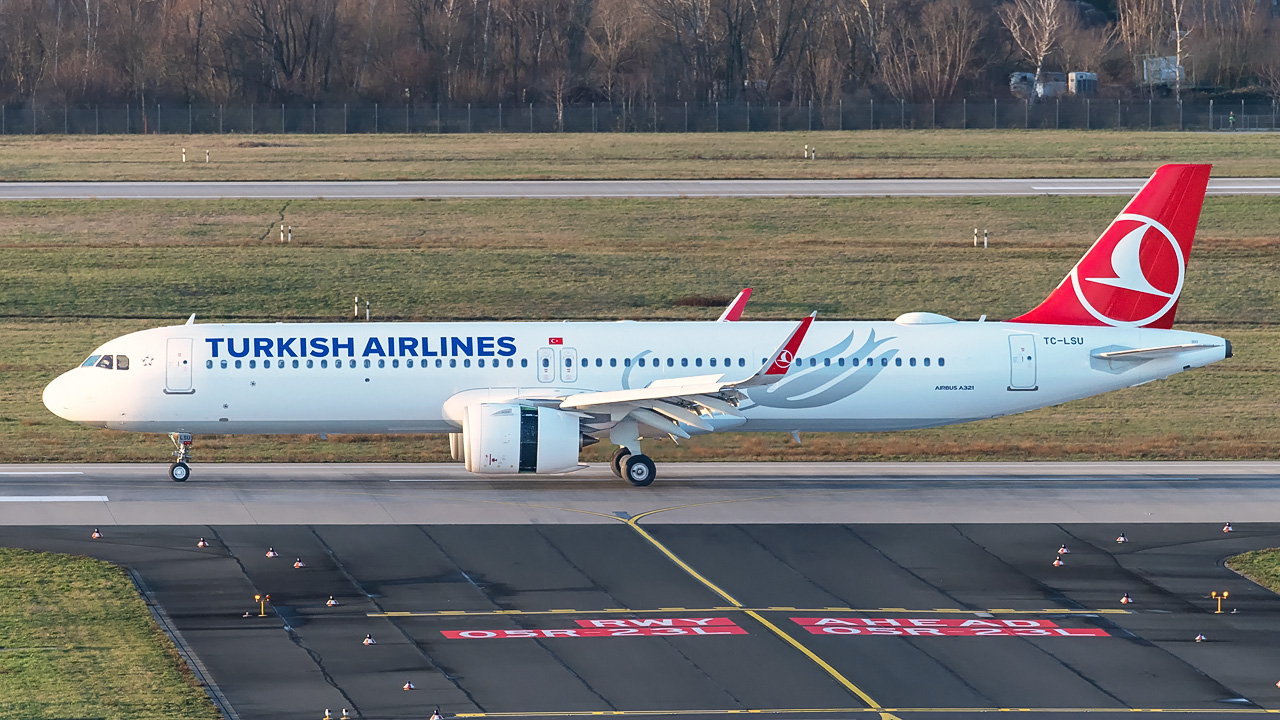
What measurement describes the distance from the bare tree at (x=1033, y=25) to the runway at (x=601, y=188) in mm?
44141

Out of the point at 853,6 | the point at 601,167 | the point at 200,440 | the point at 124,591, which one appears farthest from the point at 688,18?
the point at 124,591

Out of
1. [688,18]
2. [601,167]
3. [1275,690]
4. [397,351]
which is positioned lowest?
[1275,690]

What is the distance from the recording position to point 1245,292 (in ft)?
194

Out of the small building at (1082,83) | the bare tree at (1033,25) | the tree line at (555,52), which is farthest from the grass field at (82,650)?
the bare tree at (1033,25)

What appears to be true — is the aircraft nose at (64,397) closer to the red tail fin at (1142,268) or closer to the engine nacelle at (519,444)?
the engine nacelle at (519,444)

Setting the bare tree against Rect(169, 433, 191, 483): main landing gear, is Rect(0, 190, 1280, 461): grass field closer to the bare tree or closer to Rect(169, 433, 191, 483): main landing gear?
Rect(169, 433, 191, 483): main landing gear

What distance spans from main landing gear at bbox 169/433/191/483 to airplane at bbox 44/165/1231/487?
0.04 m

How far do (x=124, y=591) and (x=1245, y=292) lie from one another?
46344mm

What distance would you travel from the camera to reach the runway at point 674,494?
3138cm

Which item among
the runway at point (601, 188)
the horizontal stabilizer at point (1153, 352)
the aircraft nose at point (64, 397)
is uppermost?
the runway at point (601, 188)

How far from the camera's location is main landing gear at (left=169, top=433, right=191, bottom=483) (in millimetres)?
35000

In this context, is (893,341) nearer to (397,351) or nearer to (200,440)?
(397,351)

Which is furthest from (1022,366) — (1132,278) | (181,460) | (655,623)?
(181,460)

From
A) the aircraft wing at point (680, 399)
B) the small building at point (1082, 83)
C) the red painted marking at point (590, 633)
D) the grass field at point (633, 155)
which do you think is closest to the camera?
the red painted marking at point (590, 633)
